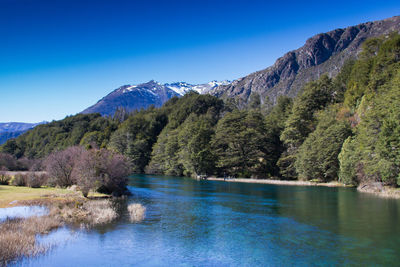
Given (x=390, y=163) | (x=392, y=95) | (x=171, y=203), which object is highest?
(x=392, y=95)

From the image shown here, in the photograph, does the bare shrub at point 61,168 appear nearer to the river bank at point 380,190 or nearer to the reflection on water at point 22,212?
the reflection on water at point 22,212

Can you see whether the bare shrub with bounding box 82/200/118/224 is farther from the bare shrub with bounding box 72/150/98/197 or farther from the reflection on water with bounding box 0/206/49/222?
the bare shrub with bounding box 72/150/98/197

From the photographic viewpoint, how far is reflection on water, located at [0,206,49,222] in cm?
2910

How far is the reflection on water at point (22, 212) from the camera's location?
29097 millimetres

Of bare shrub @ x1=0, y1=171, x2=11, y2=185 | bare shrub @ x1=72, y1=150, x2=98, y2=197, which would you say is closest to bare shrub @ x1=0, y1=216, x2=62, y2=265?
bare shrub @ x1=72, y1=150, x2=98, y2=197

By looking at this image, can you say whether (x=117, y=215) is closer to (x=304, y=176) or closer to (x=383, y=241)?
(x=383, y=241)

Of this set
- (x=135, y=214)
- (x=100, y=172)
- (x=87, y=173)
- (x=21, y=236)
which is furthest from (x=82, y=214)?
(x=100, y=172)

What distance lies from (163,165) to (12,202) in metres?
98.5

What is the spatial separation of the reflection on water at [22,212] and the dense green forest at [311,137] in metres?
28.6

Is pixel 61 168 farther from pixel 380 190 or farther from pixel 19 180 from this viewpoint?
pixel 380 190

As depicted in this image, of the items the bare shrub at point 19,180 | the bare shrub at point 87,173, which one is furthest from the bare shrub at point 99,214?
the bare shrub at point 19,180

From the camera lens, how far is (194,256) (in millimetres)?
22047

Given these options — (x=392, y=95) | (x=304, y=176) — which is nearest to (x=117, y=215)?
(x=392, y=95)

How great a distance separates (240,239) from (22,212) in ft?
70.2
